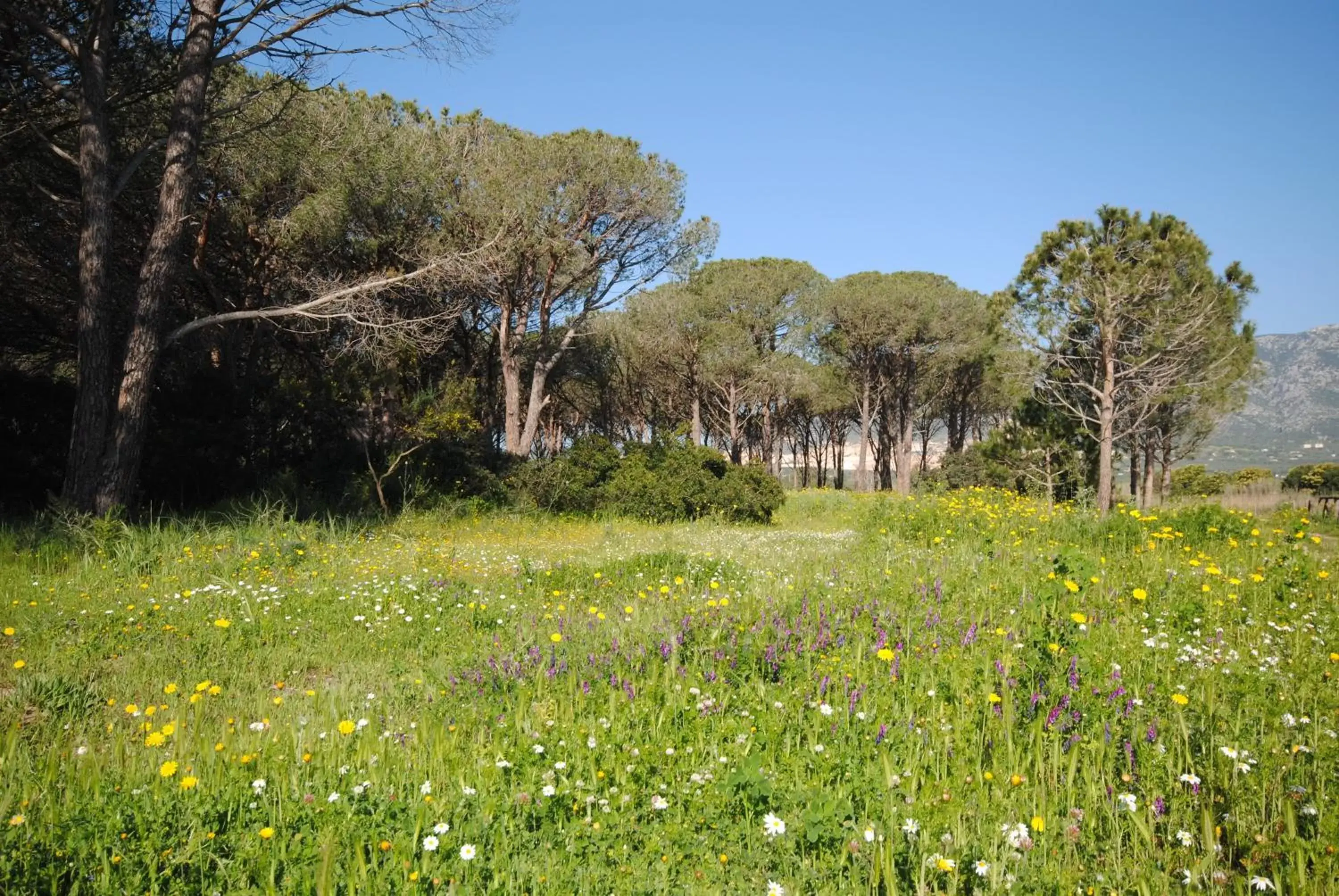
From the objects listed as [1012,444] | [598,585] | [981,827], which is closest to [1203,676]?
[981,827]

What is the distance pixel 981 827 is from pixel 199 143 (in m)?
11.1

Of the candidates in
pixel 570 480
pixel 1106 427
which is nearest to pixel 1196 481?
pixel 1106 427

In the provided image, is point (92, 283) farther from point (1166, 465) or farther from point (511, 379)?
point (1166, 465)

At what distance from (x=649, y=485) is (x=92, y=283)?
1005 centimetres

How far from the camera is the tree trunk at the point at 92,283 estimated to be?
28.1ft

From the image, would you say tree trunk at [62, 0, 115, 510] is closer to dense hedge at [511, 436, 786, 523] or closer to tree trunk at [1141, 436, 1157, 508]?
dense hedge at [511, 436, 786, 523]

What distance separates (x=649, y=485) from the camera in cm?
1552

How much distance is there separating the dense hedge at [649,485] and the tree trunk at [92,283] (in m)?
7.70

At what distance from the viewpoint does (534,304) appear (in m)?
23.0

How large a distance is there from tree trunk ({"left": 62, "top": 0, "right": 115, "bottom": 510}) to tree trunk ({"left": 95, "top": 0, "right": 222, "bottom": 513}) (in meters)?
0.22

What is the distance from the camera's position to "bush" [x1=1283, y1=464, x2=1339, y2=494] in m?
32.2

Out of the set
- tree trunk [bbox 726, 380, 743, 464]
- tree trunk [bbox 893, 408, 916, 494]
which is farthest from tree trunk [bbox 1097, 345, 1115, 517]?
tree trunk [bbox 893, 408, 916, 494]

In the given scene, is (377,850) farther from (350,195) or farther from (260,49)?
(350,195)

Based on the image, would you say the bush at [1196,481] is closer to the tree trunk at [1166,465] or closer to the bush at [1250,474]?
the bush at [1250,474]
